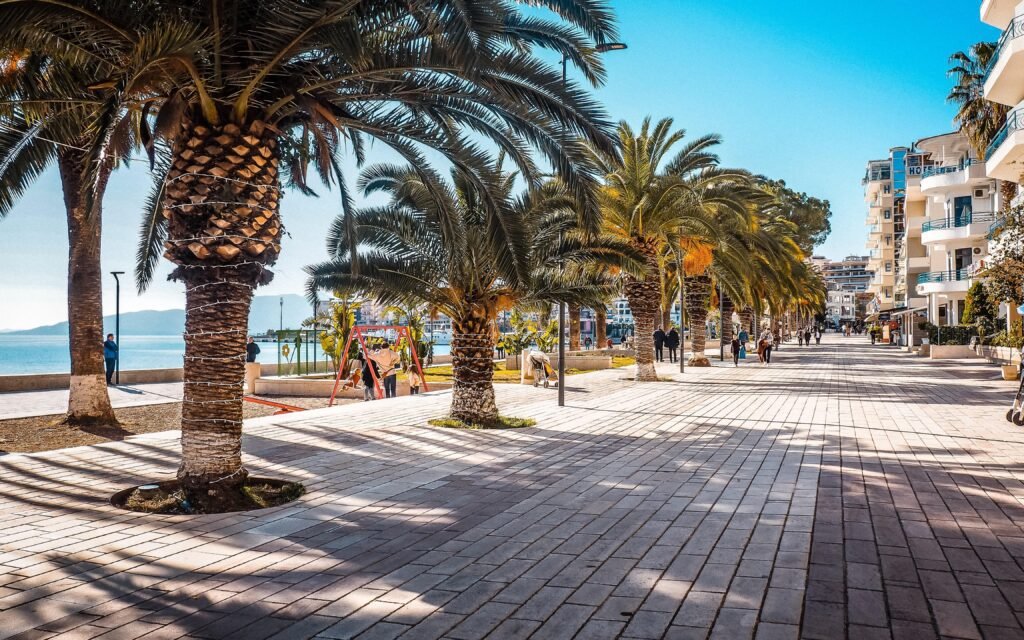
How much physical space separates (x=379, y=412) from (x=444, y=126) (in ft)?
22.3

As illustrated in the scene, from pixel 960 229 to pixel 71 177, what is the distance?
137 ft

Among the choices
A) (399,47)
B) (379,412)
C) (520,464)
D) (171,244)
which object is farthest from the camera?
(379,412)

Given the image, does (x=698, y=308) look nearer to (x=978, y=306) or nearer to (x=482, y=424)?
(x=978, y=306)

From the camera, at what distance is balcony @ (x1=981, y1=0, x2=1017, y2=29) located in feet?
85.7

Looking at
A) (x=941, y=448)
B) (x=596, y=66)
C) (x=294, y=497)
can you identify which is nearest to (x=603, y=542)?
(x=294, y=497)

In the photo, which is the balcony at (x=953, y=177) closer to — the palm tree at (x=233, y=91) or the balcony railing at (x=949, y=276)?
the balcony railing at (x=949, y=276)

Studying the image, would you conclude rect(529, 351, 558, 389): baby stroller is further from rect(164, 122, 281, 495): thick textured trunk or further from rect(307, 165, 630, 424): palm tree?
rect(164, 122, 281, 495): thick textured trunk

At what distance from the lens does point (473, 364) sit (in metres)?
12.7

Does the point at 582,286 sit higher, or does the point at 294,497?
the point at 582,286

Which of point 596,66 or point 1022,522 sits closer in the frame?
point 1022,522

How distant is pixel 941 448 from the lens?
9969 mm

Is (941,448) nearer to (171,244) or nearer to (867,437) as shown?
(867,437)

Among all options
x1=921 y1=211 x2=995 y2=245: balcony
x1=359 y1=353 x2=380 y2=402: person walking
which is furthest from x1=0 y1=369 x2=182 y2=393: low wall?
x1=921 y1=211 x2=995 y2=245: balcony

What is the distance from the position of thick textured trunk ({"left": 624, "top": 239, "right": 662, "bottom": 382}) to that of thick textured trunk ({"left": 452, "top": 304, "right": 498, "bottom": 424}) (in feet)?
36.1
